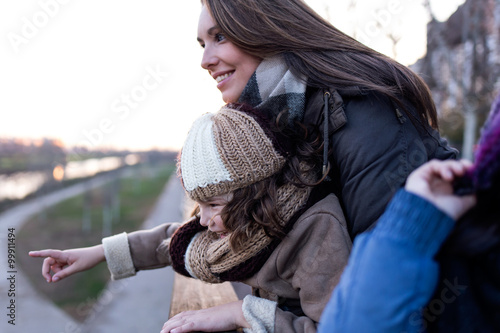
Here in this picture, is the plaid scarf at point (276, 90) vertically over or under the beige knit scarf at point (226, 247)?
over

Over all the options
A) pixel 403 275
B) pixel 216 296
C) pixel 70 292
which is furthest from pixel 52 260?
pixel 70 292

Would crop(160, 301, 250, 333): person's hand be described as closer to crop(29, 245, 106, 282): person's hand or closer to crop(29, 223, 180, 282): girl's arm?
Result: crop(29, 223, 180, 282): girl's arm

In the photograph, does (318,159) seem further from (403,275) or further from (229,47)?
(403,275)

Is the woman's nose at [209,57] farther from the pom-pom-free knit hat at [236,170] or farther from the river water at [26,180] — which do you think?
the river water at [26,180]

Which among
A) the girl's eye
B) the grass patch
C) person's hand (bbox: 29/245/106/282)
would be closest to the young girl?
the girl's eye

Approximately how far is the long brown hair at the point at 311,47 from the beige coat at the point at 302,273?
1.56 feet

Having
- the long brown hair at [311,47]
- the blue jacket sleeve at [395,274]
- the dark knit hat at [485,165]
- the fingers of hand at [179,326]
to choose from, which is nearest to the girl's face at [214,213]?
the fingers of hand at [179,326]

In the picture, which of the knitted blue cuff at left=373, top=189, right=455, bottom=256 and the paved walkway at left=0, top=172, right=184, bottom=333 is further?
the paved walkway at left=0, top=172, right=184, bottom=333

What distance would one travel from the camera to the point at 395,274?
75 centimetres

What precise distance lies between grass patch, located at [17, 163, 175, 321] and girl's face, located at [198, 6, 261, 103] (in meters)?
4.01

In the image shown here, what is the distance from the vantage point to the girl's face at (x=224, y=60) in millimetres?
1641

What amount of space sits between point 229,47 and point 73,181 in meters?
14.6

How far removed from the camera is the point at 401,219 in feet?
2.57

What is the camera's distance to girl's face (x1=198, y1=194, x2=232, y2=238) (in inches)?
54.4
